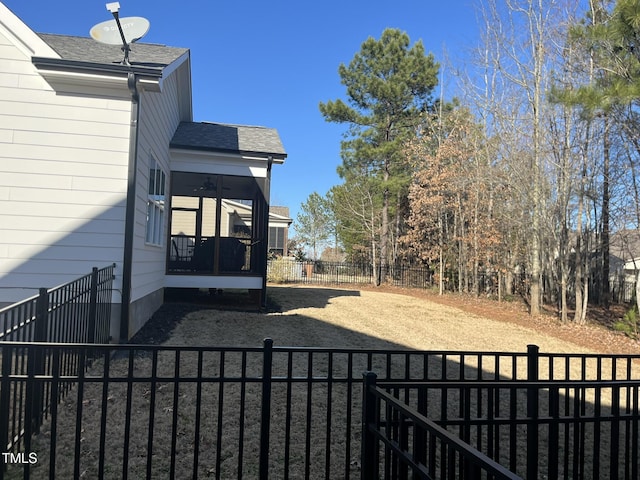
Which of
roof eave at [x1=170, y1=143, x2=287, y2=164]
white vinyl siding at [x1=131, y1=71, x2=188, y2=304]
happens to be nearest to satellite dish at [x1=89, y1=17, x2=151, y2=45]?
white vinyl siding at [x1=131, y1=71, x2=188, y2=304]

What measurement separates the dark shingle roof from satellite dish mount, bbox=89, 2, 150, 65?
307 millimetres

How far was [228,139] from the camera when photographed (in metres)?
9.95

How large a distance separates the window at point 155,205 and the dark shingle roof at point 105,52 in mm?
1605

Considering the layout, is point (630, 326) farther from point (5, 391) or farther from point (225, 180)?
point (5, 391)

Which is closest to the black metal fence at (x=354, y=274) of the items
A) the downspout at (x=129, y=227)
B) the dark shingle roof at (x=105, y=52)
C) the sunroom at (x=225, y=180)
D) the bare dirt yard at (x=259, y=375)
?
the bare dirt yard at (x=259, y=375)

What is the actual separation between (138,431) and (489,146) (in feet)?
47.1

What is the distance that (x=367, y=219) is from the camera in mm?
23438

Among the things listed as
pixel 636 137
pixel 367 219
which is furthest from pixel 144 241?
pixel 367 219

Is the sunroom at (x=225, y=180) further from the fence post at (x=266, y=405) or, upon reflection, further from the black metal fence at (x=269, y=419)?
the fence post at (x=266, y=405)

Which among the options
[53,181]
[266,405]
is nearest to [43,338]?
[266,405]

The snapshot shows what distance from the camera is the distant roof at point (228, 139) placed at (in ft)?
30.3

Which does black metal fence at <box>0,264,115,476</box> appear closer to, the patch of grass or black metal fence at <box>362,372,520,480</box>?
black metal fence at <box>362,372,520,480</box>

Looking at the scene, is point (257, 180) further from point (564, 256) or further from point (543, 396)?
point (564, 256)

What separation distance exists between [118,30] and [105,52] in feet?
4.07
